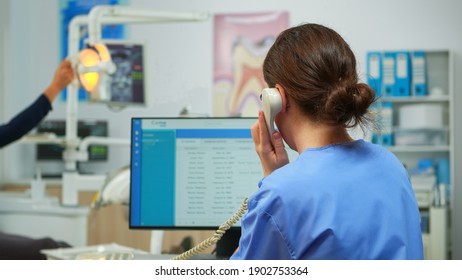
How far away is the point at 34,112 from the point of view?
1.99 metres

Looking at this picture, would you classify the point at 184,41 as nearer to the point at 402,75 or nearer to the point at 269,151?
the point at 402,75

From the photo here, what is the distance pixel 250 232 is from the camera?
2.56ft

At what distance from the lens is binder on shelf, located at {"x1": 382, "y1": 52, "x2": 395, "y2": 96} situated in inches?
164

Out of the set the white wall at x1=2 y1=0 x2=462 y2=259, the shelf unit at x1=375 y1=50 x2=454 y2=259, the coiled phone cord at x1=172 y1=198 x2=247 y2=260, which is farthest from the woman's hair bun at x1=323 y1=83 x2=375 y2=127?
the white wall at x1=2 y1=0 x2=462 y2=259

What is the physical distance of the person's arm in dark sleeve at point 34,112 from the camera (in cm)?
197

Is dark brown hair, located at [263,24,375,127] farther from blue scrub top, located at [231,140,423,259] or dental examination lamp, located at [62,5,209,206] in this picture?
dental examination lamp, located at [62,5,209,206]

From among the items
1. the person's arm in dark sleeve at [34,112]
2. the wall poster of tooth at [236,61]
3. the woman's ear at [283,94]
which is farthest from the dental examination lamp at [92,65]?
the wall poster of tooth at [236,61]

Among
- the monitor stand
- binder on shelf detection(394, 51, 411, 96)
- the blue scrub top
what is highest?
binder on shelf detection(394, 51, 411, 96)

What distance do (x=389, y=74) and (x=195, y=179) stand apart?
10.3 feet

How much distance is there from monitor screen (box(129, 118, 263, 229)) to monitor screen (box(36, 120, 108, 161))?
10.8 ft

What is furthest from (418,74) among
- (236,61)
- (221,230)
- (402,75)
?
(221,230)
